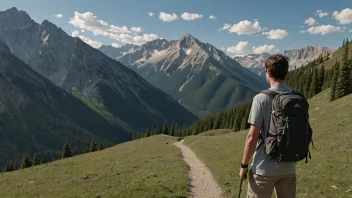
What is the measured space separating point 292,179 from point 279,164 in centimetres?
86

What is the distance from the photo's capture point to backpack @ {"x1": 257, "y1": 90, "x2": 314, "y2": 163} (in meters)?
8.21

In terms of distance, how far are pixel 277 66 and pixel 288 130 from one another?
1.82 meters

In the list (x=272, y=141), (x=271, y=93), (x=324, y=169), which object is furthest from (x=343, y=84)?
(x=272, y=141)

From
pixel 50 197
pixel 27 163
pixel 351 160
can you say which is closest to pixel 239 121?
pixel 27 163

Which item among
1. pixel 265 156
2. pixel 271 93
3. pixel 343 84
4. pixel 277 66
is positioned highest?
pixel 343 84

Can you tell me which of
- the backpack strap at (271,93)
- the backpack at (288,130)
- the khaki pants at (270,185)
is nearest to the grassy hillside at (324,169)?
the khaki pants at (270,185)

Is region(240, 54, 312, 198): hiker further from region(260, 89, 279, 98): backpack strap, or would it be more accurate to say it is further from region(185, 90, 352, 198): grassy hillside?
region(185, 90, 352, 198): grassy hillside

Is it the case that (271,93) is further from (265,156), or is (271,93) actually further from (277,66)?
(265,156)

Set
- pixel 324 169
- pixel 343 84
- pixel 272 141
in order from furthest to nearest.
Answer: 1. pixel 343 84
2. pixel 324 169
3. pixel 272 141

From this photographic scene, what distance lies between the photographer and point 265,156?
862cm

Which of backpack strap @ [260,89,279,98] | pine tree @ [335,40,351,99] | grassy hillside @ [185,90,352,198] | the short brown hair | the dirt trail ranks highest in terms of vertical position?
pine tree @ [335,40,351,99]

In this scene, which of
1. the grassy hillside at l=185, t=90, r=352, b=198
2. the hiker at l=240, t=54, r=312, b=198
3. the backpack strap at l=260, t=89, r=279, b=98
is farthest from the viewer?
the grassy hillside at l=185, t=90, r=352, b=198

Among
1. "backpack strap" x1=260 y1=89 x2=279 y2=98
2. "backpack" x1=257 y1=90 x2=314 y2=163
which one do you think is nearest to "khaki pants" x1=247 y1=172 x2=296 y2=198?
"backpack" x1=257 y1=90 x2=314 y2=163

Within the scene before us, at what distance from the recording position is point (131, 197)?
1959 centimetres
